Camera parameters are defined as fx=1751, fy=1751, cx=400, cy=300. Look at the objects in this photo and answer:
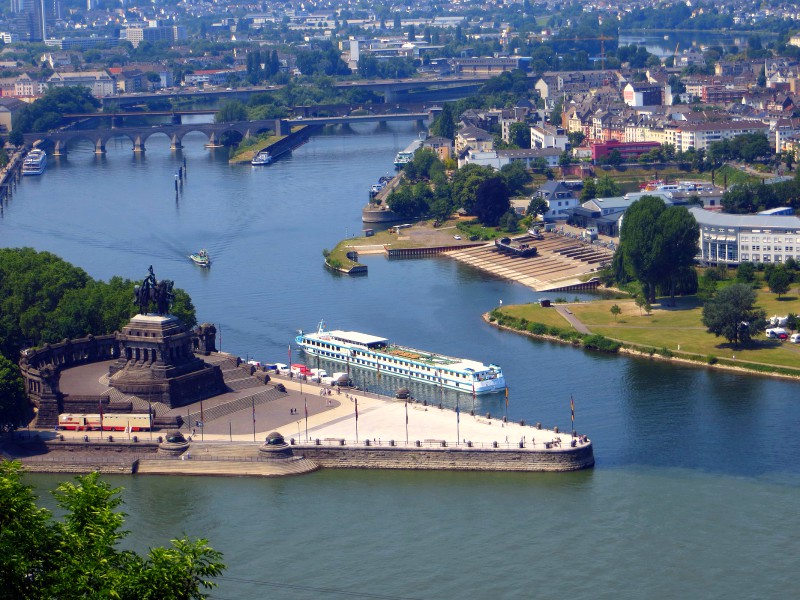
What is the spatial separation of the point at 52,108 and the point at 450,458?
7501 cm

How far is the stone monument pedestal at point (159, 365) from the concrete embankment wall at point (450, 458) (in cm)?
387

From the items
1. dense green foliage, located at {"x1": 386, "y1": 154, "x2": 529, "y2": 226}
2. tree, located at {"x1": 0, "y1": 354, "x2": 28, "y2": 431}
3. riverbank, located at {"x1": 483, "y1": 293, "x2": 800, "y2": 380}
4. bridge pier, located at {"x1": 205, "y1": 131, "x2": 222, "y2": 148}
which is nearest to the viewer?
tree, located at {"x1": 0, "y1": 354, "x2": 28, "y2": 431}

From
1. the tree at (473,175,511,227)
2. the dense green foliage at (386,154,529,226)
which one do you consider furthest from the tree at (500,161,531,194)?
the tree at (473,175,511,227)

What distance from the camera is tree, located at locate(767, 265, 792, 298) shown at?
51.5 metres

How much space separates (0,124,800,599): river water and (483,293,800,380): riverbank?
657 millimetres

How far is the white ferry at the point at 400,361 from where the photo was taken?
42.4 m

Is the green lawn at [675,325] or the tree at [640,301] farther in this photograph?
the tree at [640,301]

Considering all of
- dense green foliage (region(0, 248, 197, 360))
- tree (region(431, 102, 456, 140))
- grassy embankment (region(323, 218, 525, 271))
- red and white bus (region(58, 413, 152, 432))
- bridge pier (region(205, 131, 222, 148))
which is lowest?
bridge pier (region(205, 131, 222, 148))

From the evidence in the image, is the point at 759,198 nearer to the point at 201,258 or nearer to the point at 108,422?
the point at 201,258

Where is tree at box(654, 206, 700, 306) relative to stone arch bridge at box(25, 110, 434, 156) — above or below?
above

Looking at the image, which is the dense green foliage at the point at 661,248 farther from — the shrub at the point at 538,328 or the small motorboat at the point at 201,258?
the small motorboat at the point at 201,258

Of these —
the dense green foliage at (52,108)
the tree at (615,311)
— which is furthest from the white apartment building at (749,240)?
the dense green foliage at (52,108)

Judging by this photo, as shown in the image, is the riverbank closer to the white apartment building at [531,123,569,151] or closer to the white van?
the white van

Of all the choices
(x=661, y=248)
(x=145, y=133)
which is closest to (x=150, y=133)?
(x=145, y=133)
